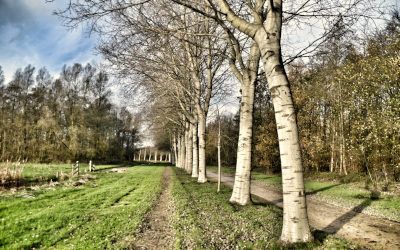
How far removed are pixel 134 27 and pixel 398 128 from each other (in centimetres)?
1278

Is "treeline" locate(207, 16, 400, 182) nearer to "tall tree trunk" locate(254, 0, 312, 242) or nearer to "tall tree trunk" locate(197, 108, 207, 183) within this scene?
"tall tree trunk" locate(197, 108, 207, 183)

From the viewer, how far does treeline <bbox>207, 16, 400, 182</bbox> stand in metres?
16.5

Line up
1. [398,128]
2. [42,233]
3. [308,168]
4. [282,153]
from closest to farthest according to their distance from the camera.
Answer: [282,153] → [42,233] → [398,128] → [308,168]

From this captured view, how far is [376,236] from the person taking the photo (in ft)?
27.8

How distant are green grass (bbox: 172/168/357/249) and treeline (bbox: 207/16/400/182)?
6371 millimetres

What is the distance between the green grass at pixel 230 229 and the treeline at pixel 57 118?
133 ft

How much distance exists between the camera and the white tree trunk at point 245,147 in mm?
12375

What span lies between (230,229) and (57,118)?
52.1m

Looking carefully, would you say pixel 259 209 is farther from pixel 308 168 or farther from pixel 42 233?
pixel 308 168

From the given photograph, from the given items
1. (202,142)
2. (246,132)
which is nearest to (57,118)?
(202,142)

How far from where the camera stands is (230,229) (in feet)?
28.0

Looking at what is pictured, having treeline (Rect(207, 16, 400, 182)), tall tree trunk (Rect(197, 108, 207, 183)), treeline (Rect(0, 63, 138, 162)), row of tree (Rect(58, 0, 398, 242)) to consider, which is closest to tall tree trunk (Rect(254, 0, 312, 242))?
row of tree (Rect(58, 0, 398, 242))

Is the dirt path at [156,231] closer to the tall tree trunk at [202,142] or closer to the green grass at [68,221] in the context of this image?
the green grass at [68,221]

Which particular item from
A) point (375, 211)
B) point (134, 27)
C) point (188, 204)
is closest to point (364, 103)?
point (375, 211)
